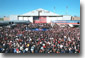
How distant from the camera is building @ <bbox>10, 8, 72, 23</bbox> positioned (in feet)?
14.0

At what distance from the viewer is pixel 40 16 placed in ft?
14.4

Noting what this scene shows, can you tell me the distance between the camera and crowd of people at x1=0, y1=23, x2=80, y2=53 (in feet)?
13.8

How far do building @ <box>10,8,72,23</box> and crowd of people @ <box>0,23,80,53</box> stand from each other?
0.17 meters

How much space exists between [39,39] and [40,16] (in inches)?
30.0

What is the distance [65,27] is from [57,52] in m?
0.87

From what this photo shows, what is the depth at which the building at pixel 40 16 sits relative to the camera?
14.0 ft

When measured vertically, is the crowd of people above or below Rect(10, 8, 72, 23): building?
below

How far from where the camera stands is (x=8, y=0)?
166 inches

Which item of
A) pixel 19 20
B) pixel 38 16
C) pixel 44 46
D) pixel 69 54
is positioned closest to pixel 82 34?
pixel 69 54

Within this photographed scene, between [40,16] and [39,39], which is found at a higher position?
[40,16]

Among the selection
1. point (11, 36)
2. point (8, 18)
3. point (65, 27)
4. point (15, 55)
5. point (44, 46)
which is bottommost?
point (15, 55)

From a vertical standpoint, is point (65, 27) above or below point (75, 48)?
above

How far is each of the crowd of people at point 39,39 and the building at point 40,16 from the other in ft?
0.55

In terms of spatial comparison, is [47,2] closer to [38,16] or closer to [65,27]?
[38,16]
